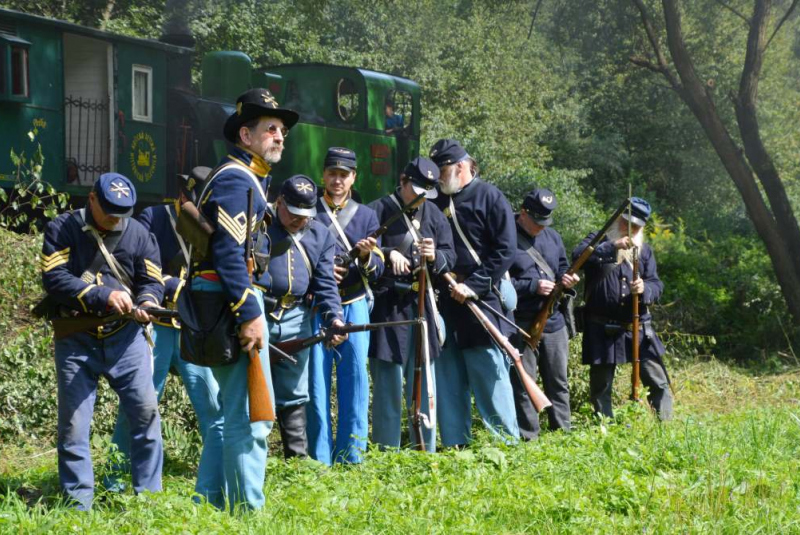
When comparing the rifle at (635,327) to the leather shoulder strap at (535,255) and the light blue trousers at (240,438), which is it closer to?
the leather shoulder strap at (535,255)

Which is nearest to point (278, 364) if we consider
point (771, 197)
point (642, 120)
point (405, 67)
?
point (771, 197)

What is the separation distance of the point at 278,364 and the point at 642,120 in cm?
2310

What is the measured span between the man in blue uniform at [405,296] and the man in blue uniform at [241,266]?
6.25ft

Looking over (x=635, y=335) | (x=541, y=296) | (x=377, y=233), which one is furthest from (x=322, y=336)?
(x=635, y=335)

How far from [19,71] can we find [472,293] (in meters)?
7.90

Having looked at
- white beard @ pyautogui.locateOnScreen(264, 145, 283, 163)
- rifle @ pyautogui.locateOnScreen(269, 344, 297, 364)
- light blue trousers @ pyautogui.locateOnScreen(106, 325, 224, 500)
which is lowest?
light blue trousers @ pyautogui.locateOnScreen(106, 325, 224, 500)

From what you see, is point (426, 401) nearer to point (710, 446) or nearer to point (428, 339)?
point (428, 339)

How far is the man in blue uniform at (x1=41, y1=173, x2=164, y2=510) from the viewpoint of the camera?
211 inches

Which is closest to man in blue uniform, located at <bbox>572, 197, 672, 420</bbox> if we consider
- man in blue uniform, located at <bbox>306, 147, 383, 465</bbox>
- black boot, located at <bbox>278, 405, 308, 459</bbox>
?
man in blue uniform, located at <bbox>306, 147, 383, 465</bbox>

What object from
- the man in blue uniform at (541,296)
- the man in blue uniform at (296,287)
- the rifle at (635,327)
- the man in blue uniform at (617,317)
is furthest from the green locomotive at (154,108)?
the rifle at (635,327)

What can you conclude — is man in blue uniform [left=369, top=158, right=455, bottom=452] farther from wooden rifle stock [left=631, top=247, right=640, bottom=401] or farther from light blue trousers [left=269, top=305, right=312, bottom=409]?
wooden rifle stock [left=631, top=247, right=640, bottom=401]

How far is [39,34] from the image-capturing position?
12.9 m

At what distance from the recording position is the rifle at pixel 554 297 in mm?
7652

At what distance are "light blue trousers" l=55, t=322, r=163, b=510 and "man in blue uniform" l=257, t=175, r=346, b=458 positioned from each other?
885 mm
